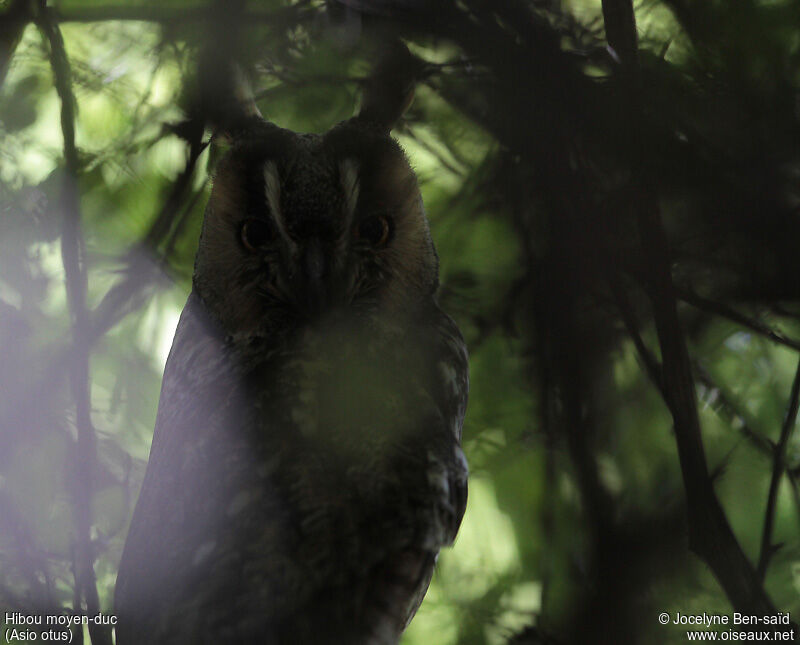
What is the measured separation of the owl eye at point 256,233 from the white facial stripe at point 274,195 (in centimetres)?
4

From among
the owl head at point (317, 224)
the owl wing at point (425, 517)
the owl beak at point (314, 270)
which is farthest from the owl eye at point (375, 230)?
the owl wing at point (425, 517)

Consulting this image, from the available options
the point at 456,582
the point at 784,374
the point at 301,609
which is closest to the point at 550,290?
the point at 784,374

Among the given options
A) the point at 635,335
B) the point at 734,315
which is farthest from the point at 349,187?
the point at 734,315

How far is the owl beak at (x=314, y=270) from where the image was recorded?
3.32ft

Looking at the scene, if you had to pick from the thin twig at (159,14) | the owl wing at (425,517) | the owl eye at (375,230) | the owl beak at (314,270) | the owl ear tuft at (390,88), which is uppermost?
the thin twig at (159,14)

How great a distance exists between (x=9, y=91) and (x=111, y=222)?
1.15 ft

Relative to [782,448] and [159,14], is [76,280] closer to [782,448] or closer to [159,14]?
[159,14]

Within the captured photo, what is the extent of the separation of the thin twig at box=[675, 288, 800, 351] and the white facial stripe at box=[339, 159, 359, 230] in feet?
2.43

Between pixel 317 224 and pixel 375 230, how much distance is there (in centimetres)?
15

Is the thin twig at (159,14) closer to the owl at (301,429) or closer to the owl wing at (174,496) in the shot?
the owl at (301,429)

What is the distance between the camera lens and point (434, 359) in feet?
4.02

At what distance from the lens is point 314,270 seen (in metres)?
1.01

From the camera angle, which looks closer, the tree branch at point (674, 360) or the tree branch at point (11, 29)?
the tree branch at point (674, 360)

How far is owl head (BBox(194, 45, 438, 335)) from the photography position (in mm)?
1029
